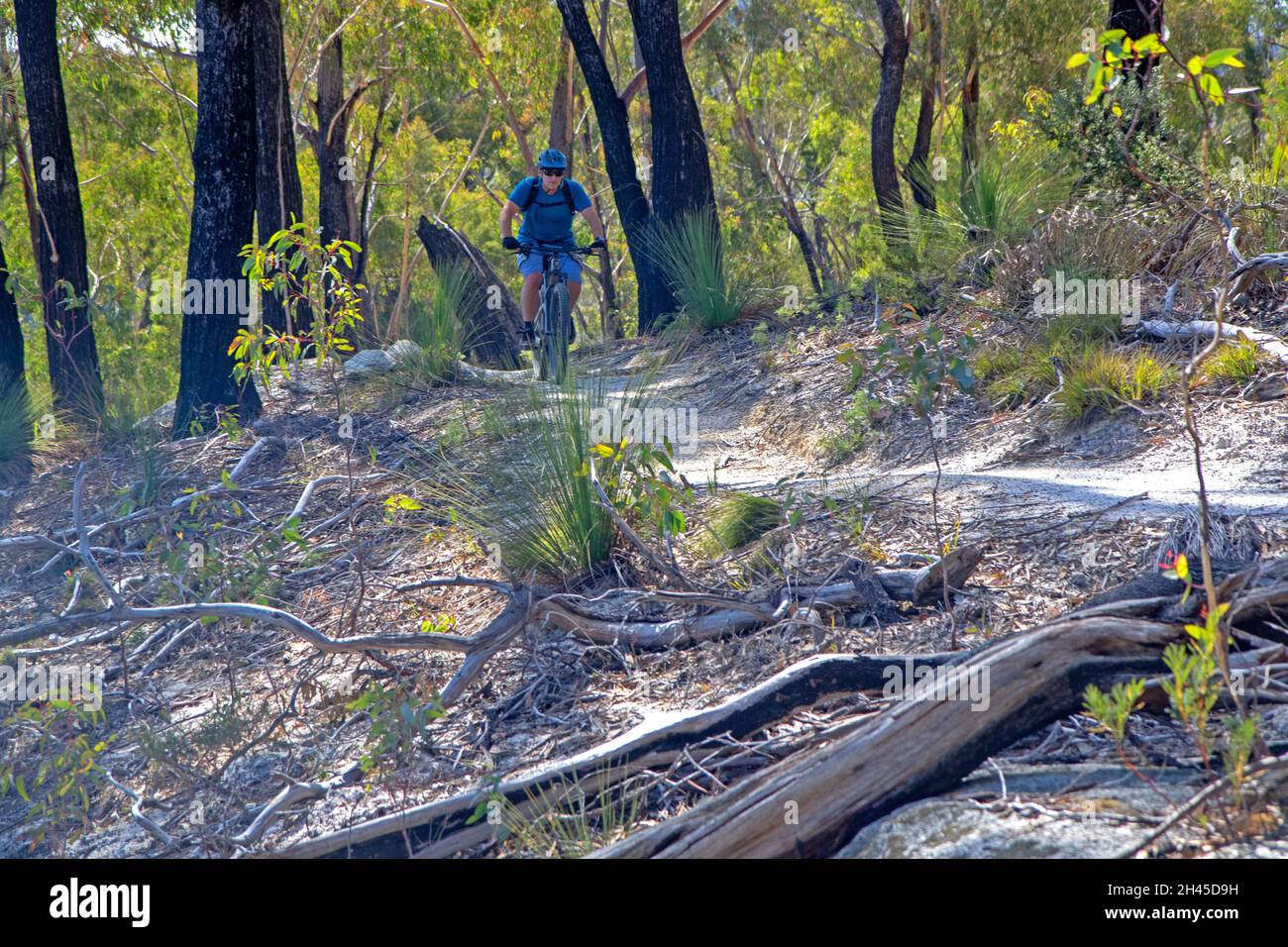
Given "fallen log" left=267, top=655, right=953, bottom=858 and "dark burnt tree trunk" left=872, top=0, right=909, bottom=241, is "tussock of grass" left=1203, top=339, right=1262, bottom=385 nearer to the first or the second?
"fallen log" left=267, top=655, right=953, bottom=858

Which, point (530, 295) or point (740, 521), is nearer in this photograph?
point (740, 521)

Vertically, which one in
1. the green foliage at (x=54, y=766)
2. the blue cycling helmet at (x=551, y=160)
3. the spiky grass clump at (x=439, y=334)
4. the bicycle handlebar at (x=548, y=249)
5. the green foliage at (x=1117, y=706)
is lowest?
the green foliage at (x=54, y=766)

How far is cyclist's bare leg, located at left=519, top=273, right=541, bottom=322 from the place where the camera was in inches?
316

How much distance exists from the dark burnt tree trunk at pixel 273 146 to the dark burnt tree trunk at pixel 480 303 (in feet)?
4.22

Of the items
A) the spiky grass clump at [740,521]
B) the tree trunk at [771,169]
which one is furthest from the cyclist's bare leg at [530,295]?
the tree trunk at [771,169]

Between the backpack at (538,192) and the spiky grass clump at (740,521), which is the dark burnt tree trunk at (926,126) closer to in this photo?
the backpack at (538,192)

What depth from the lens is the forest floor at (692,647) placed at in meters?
2.56

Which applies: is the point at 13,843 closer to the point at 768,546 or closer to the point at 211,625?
the point at 211,625

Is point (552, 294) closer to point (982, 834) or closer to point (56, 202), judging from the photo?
point (56, 202)

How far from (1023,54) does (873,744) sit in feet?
56.9

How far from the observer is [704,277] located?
30.2ft

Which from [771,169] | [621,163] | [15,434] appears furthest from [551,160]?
[771,169]

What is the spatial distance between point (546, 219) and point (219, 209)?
2155mm

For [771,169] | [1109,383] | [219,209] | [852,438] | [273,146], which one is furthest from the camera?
[771,169]
